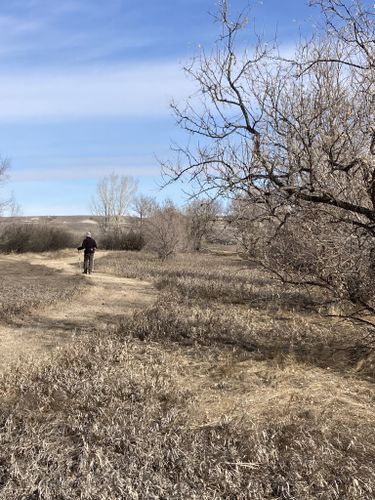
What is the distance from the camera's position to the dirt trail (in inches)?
306

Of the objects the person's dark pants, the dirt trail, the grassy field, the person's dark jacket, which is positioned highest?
the person's dark jacket

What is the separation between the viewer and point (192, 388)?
582 cm

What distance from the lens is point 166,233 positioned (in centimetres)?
3353

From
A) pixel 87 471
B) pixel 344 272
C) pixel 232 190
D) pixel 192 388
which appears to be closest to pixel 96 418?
pixel 87 471

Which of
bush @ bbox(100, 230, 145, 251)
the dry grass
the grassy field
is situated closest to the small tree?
bush @ bbox(100, 230, 145, 251)

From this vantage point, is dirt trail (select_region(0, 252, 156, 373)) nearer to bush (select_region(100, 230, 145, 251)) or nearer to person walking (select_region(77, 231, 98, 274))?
person walking (select_region(77, 231, 98, 274))

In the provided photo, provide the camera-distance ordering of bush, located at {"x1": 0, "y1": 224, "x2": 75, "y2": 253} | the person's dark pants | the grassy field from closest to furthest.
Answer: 1. the grassy field
2. the person's dark pants
3. bush, located at {"x1": 0, "y1": 224, "x2": 75, "y2": 253}

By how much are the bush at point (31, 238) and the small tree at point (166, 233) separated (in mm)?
9751

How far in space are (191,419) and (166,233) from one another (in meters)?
29.0

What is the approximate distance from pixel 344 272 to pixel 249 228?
1.78 meters

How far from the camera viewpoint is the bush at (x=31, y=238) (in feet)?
123

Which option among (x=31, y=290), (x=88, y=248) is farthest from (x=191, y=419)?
(x=88, y=248)

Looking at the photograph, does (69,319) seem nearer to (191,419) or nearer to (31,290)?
(31,290)

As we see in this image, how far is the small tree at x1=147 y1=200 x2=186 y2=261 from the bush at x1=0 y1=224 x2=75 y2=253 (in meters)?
9.75
